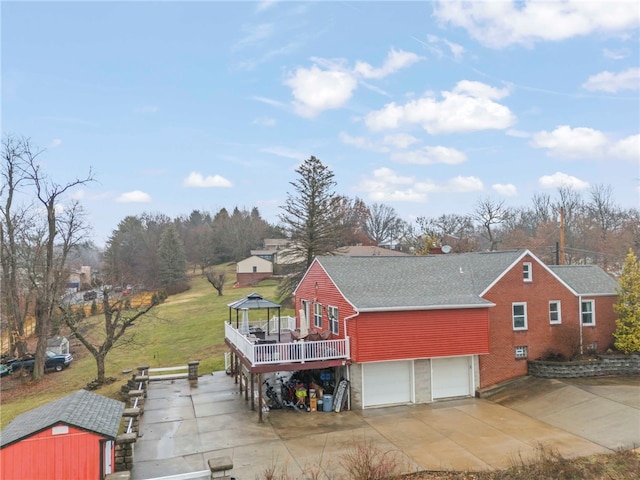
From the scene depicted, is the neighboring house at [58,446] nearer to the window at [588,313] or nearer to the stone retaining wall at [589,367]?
the stone retaining wall at [589,367]

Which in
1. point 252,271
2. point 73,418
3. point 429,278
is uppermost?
point 429,278

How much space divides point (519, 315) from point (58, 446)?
62.0ft

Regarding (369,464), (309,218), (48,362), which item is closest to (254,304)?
(369,464)

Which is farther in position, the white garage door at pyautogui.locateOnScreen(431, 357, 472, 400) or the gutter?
the white garage door at pyautogui.locateOnScreen(431, 357, 472, 400)

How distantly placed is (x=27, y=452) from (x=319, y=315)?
14.6 metres

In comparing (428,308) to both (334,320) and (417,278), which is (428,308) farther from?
(334,320)

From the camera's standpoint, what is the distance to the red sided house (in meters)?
18.2

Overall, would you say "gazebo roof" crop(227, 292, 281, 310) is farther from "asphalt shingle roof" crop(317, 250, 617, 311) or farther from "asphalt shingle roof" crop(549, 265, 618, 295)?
"asphalt shingle roof" crop(549, 265, 618, 295)

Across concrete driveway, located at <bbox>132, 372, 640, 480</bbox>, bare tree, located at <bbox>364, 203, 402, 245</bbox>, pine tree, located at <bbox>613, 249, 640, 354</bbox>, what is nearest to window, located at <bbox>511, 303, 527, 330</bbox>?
concrete driveway, located at <bbox>132, 372, 640, 480</bbox>

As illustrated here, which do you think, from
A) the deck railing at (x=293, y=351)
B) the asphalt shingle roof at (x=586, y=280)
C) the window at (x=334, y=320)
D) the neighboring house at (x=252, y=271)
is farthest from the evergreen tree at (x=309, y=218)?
the neighboring house at (x=252, y=271)

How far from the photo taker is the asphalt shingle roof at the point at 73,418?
1033cm

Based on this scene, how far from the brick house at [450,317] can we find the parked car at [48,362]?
66.3ft

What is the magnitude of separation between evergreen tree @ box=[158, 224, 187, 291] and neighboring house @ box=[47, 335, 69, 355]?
33.1 m

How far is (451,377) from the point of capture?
64.2 feet
